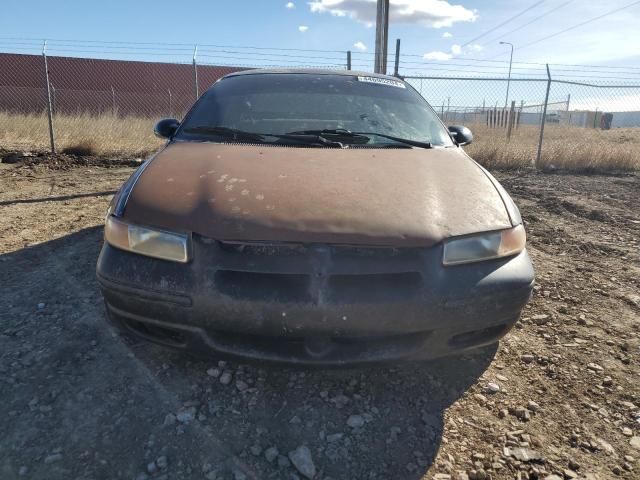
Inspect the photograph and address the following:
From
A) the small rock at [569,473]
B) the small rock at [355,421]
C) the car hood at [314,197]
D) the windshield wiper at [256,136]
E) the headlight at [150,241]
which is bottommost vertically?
the small rock at [569,473]

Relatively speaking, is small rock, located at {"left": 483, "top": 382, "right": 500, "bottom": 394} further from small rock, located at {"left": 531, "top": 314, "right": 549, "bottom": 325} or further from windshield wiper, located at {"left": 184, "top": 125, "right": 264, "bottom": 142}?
windshield wiper, located at {"left": 184, "top": 125, "right": 264, "bottom": 142}

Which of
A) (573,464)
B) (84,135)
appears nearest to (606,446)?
(573,464)

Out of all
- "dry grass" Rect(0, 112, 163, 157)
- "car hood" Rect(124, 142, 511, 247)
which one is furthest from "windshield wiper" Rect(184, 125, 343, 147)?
"dry grass" Rect(0, 112, 163, 157)

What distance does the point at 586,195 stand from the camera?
7129 millimetres

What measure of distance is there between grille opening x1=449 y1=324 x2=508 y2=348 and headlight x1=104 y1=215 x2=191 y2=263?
47.1 inches

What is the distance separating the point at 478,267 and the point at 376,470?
2.99ft

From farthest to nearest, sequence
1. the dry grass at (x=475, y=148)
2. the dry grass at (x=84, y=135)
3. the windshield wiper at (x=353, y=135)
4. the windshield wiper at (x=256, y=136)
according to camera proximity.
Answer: the dry grass at (x=475, y=148) → the dry grass at (x=84, y=135) → the windshield wiper at (x=353, y=135) → the windshield wiper at (x=256, y=136)

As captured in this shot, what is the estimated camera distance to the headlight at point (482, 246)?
196cm

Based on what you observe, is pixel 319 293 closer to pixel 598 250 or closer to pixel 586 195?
pixel 598 250

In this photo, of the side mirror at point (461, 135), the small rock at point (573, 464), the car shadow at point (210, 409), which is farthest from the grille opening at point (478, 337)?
the side mirror at point (461, 135)

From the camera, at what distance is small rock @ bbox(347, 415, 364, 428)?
198 centimetres

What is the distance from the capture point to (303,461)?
69.8 inches

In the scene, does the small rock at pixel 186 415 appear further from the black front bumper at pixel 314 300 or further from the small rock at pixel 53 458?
the small rock at pixel 53 458

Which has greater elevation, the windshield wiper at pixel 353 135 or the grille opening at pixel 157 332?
the windshield wiper at pixel 353 135
